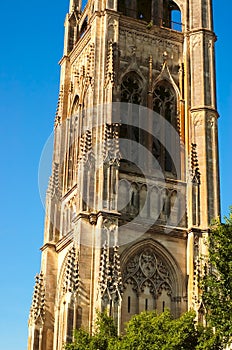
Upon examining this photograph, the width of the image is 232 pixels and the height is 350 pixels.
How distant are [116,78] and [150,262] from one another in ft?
31.6

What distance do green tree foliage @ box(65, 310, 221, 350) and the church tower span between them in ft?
10.3

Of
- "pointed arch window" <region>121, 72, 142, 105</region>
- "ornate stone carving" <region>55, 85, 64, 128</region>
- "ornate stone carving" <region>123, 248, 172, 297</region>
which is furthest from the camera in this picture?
"ornate stone carving" <region>55, 85, 64, 128</region>

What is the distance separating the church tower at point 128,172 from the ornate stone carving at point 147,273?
52 mm

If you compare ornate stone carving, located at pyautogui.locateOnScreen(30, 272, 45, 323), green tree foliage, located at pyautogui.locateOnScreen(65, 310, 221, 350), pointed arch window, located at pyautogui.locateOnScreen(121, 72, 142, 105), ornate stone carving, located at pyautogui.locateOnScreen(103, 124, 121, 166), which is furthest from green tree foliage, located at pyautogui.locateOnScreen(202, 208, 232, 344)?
pointed arch window, located at pyautogui.locateOnScreen(121, 72, 142, 105)

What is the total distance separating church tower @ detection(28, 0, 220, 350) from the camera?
→ 123 ft

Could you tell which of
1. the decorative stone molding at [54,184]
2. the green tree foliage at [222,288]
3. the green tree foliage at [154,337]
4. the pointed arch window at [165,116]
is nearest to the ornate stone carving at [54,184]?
the decorative stone molding at [54,184]

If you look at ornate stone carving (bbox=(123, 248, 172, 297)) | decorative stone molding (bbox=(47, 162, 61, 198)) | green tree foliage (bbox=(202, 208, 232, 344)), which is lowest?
green tree foliage (bbox=(202, 208, 232, 344))

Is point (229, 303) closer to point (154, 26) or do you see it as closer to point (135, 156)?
point (135, 156)

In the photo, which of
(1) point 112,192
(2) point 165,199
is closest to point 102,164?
(1) point 112,192

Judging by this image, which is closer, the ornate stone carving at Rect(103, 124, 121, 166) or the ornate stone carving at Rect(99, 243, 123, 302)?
the ornate stone carving at Rect(99, 243, 123, 302)

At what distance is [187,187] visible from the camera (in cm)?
4131

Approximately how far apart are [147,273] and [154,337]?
8.86 metres

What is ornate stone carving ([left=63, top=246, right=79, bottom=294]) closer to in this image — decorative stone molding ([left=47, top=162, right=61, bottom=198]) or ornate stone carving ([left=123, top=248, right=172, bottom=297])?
ornate stone carving ([left=123, top=248, right=172, bottom=297])

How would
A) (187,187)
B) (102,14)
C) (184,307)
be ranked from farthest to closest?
(102,14), (187,187), (184,307)
